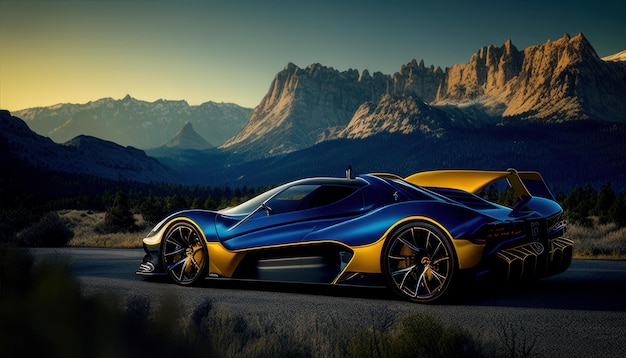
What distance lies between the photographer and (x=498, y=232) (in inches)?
277

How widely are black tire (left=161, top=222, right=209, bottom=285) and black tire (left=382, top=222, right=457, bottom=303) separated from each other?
8.69ft

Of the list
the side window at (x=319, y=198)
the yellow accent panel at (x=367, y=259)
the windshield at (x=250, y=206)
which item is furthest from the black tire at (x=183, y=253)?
the yellow accent panel at (x=367, y=259)

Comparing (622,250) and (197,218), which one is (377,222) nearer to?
(197,218)

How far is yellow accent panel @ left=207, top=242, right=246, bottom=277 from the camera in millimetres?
8227

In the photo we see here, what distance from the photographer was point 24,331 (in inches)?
137

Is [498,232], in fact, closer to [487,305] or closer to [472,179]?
[487,305]

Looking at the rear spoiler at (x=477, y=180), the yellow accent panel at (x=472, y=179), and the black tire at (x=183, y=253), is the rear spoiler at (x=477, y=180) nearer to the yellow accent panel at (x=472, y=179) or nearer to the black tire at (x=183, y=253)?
the yellow accent panel at (x=472, y=179)

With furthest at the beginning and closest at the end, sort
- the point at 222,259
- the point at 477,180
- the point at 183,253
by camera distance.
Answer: the point at 477,180 → the point at 183,253 → the point at 222,259

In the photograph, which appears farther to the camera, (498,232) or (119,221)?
(119,221)

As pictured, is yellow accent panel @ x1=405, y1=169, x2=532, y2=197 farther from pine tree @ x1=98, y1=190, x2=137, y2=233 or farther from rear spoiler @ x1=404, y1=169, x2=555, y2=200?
pine tree @ x1=98, y1=190, x2=137, y2=233

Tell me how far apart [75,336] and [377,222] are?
4.42m

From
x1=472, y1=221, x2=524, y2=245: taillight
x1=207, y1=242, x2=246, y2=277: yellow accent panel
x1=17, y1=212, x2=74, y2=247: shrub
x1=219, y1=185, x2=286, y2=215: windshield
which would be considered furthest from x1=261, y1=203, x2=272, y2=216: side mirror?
x1=17, y1=212, x2=74, y2=247: shrub

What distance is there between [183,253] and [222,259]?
762mm

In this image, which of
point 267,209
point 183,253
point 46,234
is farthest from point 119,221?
point 267,209
